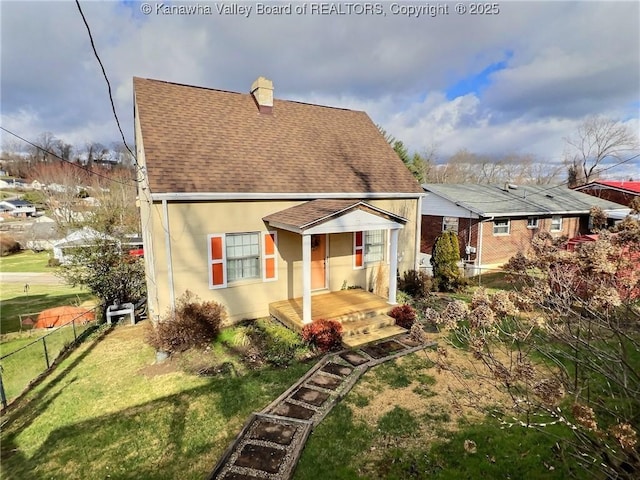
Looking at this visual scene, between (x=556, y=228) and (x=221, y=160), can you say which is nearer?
(x=221, y=160)

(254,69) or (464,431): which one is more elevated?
(254,69)

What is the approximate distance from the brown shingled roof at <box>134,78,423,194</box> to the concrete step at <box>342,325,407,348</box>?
458cm

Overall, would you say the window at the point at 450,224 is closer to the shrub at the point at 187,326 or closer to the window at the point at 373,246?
the window at the point at 373,246

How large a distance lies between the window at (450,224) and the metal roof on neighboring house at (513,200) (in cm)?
114

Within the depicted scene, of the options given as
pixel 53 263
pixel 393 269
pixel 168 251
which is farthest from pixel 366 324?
pixel 53 263

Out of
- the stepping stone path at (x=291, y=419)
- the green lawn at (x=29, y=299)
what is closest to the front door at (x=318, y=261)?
the stepping stone path at (x=291, y=419)

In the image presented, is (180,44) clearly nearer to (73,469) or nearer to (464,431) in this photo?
(73,469)

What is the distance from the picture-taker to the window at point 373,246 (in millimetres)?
11805

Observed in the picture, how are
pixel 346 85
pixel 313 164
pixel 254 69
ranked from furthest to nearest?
1. pixel 346 85
2. pixel 254 69
3. pixel 313 164

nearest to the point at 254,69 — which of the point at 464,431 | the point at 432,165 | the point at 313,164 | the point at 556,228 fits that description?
the point at 313,164

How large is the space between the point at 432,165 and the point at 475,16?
41323 millimetres

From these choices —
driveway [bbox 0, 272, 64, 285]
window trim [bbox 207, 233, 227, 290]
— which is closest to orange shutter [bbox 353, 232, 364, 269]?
window trim [bbox 207, 233, 227, 290]

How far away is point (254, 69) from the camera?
12211 mm

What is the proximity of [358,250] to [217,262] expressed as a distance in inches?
188
